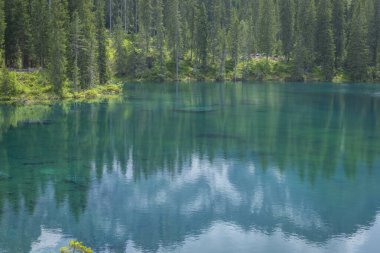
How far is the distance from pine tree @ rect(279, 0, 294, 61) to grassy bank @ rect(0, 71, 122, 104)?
6907 cm

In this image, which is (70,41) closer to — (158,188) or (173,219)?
(158,188)

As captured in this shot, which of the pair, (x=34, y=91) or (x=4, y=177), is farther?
(x=34, y=91)

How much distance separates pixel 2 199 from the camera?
29.8 meters

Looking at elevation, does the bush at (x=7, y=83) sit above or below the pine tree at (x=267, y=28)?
below

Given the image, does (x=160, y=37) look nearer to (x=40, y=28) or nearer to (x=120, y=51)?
(x=120, y=51)

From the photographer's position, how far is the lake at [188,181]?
25047mm

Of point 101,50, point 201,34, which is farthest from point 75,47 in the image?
point 201,34

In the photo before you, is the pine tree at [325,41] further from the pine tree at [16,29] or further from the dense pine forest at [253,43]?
the pine tree at [16,29]

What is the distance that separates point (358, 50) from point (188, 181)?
103 m

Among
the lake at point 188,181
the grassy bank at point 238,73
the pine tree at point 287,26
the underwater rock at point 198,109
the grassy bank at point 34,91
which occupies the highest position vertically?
the pine tree at point 287,26

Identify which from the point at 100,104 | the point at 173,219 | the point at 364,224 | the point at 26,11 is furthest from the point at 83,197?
the point at 26,11

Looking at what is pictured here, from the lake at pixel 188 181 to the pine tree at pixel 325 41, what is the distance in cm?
6332

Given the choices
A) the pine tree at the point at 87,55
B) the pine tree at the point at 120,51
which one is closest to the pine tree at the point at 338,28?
the pine tree at the point at 120,51

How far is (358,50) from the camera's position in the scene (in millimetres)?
125188
